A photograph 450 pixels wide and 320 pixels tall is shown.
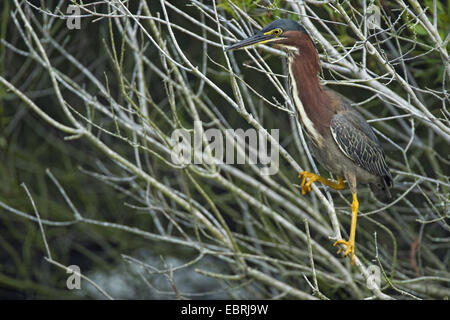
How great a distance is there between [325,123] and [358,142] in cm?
26

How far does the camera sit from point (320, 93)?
3430 mm

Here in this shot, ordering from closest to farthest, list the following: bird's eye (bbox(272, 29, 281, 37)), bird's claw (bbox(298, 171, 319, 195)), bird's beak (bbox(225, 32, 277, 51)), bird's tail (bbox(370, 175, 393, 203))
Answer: bird's beak (bbox(225, 32, 277, 51)) → bird's eye (bbox(272, 29, 281, 37)) → bird's claw (bbox(298, 171, 319, 195)) → bird's tail (bbox(370, 175, 393, 203))

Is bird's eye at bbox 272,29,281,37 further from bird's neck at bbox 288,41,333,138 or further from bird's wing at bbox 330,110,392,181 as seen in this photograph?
bird's wing at bbox 330,110,392,181

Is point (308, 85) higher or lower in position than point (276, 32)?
lower

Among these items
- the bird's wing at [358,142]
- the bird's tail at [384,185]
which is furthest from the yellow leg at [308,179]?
the bird's tail at [384,185]

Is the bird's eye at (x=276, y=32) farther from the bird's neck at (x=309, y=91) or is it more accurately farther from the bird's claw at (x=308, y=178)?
the bird's claw at (x=308, y=178)

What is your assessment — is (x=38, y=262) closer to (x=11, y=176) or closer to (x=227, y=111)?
(x=11, y=176)

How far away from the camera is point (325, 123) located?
349cm

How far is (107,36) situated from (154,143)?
7.54 feet

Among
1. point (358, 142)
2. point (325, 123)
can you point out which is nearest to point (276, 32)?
point (325, 123)

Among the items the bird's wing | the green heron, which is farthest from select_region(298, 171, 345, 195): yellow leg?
the bird's wing

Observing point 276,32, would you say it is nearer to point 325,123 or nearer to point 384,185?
point 325,123

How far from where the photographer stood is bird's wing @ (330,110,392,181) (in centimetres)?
352

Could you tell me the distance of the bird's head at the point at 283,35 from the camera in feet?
10.2
